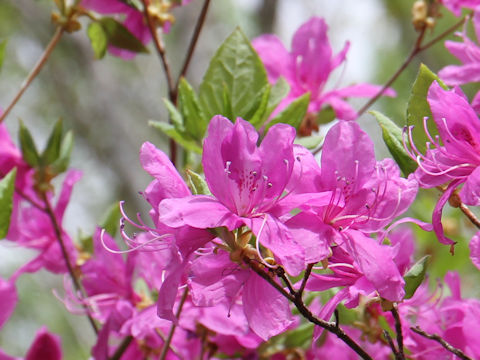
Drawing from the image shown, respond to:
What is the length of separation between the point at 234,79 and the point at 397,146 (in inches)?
10.0

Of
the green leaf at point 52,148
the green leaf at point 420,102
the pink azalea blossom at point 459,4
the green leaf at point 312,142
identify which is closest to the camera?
the green leaf at point 420,102

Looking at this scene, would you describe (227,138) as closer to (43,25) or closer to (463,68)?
(463,68)

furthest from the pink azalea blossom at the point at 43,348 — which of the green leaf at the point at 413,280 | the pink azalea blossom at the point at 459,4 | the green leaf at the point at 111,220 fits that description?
the pink azalea blossom at the point at 459,4

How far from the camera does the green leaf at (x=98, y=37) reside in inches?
41.1

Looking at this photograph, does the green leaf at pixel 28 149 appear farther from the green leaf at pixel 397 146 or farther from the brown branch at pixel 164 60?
the green leaf at pixel 397 146

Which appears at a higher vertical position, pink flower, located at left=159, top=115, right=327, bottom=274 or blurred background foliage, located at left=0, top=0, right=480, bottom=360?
pink flower, located at left=159, top=115, right=327, bottom=274

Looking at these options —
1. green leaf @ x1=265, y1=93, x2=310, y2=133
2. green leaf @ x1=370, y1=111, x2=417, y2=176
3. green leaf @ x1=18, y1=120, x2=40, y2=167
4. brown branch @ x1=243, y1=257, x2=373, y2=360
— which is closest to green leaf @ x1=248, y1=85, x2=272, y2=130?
green leaf @ x1=265, y1=93, x2=310, y2=133

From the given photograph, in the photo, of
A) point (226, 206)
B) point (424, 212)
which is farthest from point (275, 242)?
point (424, 212)

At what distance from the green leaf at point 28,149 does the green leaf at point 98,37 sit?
162 mm

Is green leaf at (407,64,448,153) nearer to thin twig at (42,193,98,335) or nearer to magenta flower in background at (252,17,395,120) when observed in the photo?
magenta flower in background at (252,17,395,120)

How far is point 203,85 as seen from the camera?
86cm

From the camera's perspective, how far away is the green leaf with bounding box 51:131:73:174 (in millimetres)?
1040

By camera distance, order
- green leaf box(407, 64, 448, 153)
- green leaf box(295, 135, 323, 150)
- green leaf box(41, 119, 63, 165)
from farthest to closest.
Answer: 1. green leaf box(41, 119, 63, 165)
2. green leaf box(295, 135, 323, 150)
3. green leaf box(407, 64, 448, 153)

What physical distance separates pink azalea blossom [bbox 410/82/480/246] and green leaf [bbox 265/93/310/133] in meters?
0.19
